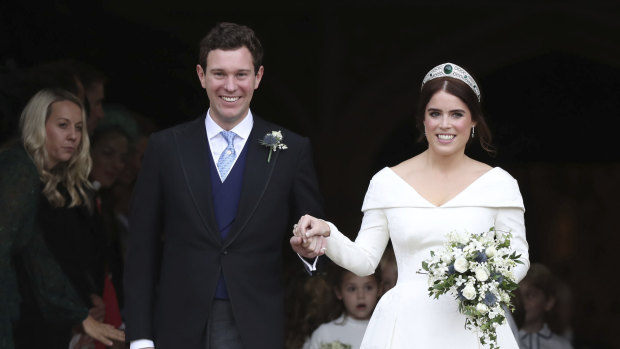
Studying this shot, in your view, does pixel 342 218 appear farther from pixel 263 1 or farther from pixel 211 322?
pixel 211 322

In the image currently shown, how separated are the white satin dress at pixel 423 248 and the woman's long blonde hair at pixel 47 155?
253 cm

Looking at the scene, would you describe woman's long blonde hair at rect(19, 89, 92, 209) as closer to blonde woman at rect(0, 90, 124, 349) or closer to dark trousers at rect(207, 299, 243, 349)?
blonde woman at rect(0, 90, 124, 349)

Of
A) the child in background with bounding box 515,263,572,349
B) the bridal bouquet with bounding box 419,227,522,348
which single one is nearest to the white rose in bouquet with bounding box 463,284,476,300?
the bridal bouquet with bounding box 419,227,522,348

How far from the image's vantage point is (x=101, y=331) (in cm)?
→ 717

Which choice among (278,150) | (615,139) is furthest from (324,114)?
(278,150)

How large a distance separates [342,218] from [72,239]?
2.74m

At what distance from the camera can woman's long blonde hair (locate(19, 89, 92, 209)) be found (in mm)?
7348

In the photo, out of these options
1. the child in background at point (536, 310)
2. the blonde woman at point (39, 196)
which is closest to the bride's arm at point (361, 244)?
the blonde woman at point (39, 196)

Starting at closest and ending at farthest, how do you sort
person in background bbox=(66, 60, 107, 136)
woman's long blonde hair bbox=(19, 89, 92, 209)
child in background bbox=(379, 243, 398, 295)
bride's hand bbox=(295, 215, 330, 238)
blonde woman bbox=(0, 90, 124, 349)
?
bride's hand bbox=(295, 215, 330, 238) < blonde woman bbox=(0, 90, 124, 349) < woman's long blonde hair bbox=(19, 89, 92, 209) < child in background bbox=(379, 243, 398, 295) < person in background bbox=(66, 60, 107, 136)

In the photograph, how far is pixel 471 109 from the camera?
5.29m

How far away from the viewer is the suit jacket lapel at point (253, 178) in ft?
17.1

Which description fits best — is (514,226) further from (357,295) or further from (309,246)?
(357,295)

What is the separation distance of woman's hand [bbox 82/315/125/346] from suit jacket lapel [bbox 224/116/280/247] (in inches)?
86.1

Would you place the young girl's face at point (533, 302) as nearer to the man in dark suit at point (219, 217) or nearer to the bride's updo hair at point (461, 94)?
the bride's updo hair at point (461, 94)
